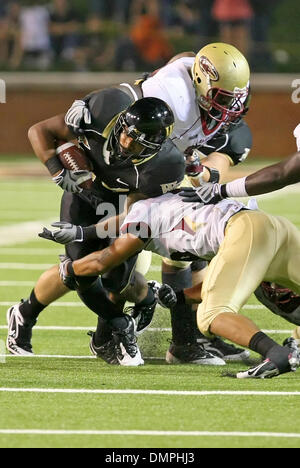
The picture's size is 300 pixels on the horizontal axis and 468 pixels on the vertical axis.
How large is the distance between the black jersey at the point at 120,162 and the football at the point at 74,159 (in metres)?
0.03

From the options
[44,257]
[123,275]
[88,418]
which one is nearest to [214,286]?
[123,275]

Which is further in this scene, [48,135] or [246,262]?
[48,135]

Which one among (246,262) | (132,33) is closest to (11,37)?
(132,33)

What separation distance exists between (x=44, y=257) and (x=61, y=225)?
4475mm

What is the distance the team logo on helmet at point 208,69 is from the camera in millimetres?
6812

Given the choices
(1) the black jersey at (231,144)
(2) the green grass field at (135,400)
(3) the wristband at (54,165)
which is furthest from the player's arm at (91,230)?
(1) the black jersey at (231,144)

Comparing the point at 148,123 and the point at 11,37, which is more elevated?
the point at 148,123

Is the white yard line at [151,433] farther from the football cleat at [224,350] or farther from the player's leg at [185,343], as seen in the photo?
the football cleat at [224,350]

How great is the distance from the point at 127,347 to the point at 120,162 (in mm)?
1011

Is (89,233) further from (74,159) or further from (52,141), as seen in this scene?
(52,141)

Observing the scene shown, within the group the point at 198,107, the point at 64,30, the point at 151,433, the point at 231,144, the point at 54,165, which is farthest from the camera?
the point at 64,30

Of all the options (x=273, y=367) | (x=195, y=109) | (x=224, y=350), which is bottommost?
(x=224, y=350)

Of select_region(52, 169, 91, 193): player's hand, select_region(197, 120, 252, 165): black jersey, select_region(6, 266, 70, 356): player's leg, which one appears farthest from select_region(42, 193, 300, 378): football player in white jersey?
select_region(197, 120, 252, 165): black jersey

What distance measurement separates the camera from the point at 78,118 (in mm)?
6582
